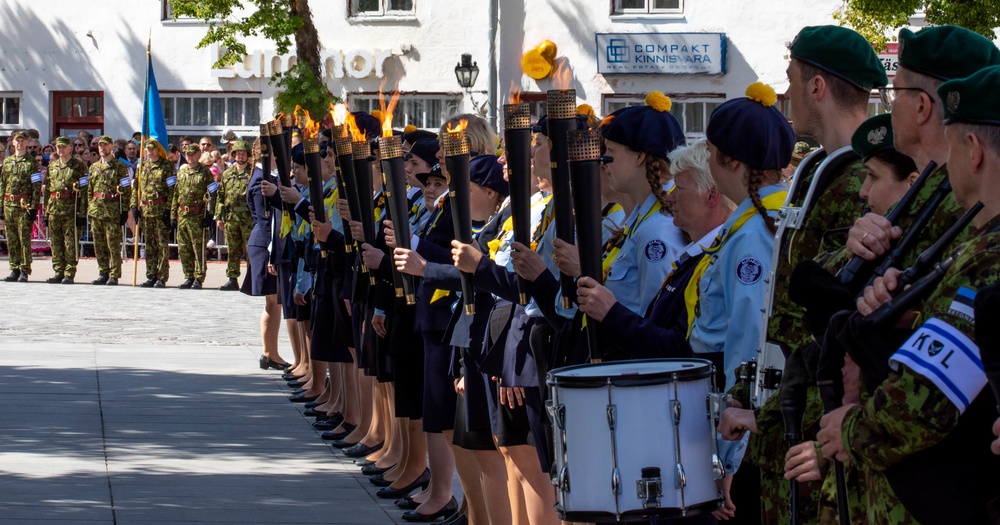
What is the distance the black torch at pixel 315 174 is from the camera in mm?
9805

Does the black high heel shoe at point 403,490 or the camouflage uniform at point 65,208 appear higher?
the camouflage uniform at point 65,208

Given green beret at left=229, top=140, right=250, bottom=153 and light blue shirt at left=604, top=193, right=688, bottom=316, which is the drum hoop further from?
green beret at left=229, top=140, right=250, bottom=153

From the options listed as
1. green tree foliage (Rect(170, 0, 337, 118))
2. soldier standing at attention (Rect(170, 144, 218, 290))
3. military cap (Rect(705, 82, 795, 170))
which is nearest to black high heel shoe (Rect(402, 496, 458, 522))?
military cap (Rect(705, 82, 795, 170))

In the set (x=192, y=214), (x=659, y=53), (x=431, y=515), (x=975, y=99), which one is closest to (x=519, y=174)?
(x=975, y=99)

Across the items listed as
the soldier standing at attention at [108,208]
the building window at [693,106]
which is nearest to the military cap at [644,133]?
the soldier standing at attention at [108,208]

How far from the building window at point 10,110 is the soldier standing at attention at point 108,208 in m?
7.62

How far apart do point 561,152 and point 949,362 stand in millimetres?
2279

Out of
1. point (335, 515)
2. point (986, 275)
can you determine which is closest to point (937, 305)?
point (986, 275)

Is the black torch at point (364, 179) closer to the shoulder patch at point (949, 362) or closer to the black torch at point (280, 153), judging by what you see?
the black torch at point (280, 153)

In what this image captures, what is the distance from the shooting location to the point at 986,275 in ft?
9.73

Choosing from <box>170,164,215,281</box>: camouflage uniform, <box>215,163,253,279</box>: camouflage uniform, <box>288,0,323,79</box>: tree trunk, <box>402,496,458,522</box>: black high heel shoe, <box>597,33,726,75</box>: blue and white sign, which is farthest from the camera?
<box>597,33,726,75</box>: blue and white sign

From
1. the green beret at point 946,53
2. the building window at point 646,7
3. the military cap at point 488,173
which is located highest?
the building window at point 646,7

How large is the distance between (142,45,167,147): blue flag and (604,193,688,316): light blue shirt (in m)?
19.9

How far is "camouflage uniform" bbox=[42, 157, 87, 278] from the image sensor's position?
24.2 m
